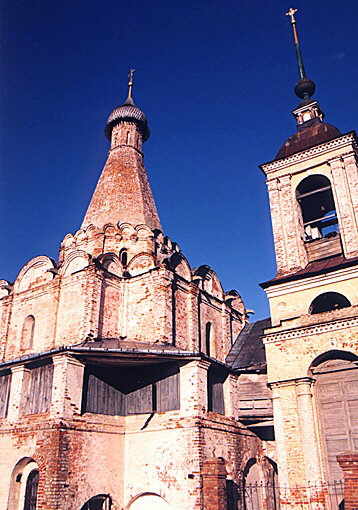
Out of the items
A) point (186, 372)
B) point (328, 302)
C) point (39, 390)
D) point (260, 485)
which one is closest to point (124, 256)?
point (186, 372)

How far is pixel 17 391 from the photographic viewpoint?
13.0m

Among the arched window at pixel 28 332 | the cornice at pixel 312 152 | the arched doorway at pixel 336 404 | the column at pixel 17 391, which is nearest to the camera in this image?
the arched doorway at pixel 336 404

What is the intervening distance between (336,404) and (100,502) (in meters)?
6.53

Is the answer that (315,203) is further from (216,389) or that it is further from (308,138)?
(216,389)

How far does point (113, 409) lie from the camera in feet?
43.2

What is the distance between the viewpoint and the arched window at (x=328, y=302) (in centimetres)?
1228

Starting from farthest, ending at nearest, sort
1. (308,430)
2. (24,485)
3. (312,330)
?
(24,485)
(312,330)
(308,430)

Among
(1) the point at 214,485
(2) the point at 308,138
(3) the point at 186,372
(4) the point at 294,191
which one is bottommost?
(1) the point at 214,485

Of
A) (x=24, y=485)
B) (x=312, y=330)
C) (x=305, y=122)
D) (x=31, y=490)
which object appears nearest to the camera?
(x=312, y=330)

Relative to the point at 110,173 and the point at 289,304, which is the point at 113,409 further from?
the point at 110,173

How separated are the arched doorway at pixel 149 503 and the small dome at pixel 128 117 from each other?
1653cm

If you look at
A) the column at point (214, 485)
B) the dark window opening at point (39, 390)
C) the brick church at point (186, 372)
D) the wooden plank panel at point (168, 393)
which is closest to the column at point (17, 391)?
the brick church at point (186, 372)

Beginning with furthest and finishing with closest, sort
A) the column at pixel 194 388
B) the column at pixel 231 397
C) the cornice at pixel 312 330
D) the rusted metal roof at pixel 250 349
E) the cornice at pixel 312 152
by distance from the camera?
the rusted metal roof at pixel 250 349, the column at pixel 231 397, the cornice at pixel 312 152, the column at pixel 194 388, the cornice at pixel 312 330

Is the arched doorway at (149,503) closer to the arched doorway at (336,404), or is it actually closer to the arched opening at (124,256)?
the arched doorway at (336,404)
